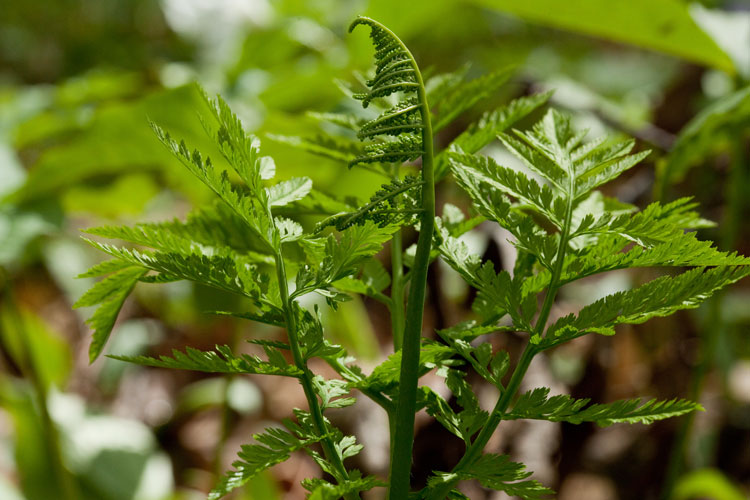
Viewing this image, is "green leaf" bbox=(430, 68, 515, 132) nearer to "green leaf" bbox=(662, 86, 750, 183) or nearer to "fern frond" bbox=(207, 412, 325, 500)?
"fern frond" bbox=(207, 412, 325, 500)

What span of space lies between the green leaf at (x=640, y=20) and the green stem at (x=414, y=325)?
0.66 m

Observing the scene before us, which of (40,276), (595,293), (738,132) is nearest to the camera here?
(738,132)

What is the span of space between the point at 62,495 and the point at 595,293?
3.24ft

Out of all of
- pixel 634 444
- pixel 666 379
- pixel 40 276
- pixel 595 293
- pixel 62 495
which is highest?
pixel 40 276

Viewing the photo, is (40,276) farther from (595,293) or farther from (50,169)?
→ (595,293)

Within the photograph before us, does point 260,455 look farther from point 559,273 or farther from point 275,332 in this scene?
point 275,332

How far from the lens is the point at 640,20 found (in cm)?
79

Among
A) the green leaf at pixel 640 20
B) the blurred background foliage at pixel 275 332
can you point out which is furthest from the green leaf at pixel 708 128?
the green leaf at pixel 640 20

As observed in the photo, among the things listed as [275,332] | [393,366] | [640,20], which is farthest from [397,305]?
[275,332]

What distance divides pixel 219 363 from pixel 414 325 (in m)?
0.07

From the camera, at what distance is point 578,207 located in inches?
12.4

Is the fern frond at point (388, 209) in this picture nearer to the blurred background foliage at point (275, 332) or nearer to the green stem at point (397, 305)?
the green stem at point (397, 305)

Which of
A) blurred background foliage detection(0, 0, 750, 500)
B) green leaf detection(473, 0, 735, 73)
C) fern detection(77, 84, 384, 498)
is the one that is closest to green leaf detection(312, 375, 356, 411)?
fern detection(77, 84, 384, 498)

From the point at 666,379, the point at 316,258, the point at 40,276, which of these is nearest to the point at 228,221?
the point at 316,258
